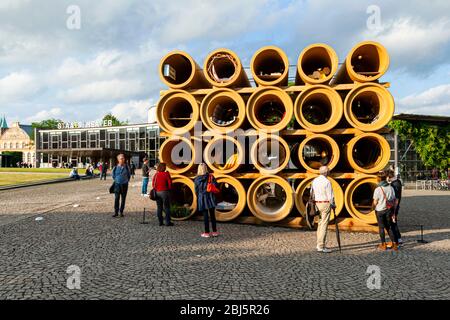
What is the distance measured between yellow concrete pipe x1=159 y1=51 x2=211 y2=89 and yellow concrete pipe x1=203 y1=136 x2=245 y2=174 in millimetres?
1862

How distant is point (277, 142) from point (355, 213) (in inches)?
106

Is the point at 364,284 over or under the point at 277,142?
under

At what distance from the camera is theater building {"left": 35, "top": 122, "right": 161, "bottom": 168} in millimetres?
51969

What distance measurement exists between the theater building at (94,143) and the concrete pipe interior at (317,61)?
142ft

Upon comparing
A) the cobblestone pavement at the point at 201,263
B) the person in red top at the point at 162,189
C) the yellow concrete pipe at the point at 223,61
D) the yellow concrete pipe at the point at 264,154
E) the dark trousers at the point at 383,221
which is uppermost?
the yellow concrete pipe at the point at 223,61

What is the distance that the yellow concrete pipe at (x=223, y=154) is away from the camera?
8.32 m

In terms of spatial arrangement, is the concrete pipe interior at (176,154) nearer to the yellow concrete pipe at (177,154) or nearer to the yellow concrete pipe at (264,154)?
the yellow concrete pipe at (177,154)

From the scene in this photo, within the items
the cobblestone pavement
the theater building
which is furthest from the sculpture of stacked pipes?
the theater building

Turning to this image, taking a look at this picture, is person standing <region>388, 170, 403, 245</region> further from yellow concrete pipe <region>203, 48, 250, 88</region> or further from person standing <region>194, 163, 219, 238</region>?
yellow concrete pipe <region>203, 48, 250, 88</region>

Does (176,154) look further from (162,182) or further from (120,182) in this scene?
(120,182)

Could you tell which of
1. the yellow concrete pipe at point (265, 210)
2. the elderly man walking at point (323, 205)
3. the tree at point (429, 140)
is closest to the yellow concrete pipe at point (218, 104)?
the yellow concrete pipe at point (265, 210)

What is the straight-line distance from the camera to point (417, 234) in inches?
298
